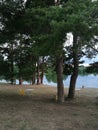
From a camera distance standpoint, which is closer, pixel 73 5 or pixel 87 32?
pixel 87 32

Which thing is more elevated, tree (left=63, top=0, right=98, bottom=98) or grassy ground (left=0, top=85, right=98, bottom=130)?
tree (left=63, top=0, right=98, bottom=98)

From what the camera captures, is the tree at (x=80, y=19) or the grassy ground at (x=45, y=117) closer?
the grassy ground at (x=45, y=117)

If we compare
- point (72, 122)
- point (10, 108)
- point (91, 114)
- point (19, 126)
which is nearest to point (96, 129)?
point (72, 122)

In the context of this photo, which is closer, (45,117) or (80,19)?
(45,117)

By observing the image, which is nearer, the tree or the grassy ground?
the grassy ground

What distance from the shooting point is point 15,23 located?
1798 centimetres

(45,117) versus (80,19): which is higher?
(80,19)

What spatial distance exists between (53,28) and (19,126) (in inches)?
185

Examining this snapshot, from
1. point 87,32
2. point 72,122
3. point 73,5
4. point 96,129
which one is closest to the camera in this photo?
point 96,129

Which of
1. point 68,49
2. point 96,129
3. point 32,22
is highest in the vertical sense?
point 32,22

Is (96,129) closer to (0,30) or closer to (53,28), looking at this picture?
(53,28)

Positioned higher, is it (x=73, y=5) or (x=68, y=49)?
(x=73, y=5)

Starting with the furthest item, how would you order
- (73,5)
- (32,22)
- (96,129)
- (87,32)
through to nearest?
(32,22), (73,5), (87,32), (96,129)

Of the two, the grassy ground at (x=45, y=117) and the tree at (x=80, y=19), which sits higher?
the tree at (x=80, y=19)
